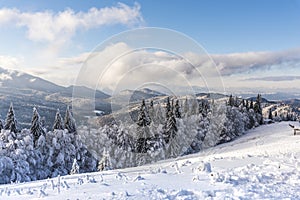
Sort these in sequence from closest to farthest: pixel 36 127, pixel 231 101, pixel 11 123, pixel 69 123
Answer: pixel 11 123
pixel 36 127
pixel 69 123
pixel 231 101

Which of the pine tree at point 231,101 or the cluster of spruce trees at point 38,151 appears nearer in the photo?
the cluster of spruce trees at point 38,151

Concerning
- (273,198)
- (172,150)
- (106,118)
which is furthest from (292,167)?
(106,118)

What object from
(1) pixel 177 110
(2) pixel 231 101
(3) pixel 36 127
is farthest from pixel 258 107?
(3) pixel 36 127

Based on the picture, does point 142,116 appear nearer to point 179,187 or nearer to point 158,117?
point 158,117

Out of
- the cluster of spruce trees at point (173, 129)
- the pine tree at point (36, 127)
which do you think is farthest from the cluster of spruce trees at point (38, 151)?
the cluster of spruce trees at point (173, 129)

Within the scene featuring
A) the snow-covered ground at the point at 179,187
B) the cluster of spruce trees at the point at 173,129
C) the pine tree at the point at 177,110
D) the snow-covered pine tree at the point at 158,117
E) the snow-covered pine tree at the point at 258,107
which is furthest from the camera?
the snow-covered pine tree at the point at 258,107

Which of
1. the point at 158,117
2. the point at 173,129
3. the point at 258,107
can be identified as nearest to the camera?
the point at 173,129

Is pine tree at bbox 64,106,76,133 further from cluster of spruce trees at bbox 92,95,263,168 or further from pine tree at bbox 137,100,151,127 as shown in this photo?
pine tree at bbox 137,100,151,127

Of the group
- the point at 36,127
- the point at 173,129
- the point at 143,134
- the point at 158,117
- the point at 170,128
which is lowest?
the point at 143,134

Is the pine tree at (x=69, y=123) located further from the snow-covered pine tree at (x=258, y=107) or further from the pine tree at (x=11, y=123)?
the snow-covered pine tree at (x=258, y=107)

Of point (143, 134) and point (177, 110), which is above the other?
point (177, 110)

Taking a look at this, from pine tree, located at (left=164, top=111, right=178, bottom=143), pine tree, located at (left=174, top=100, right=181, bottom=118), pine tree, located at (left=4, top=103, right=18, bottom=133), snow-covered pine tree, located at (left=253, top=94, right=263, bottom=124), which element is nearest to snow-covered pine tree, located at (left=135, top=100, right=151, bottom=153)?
pine tree, located at (left=164, top=111, right=178, bottom=143)

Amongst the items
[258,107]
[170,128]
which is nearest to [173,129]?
[170,128]

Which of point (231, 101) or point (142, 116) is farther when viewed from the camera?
point (231, 101)
